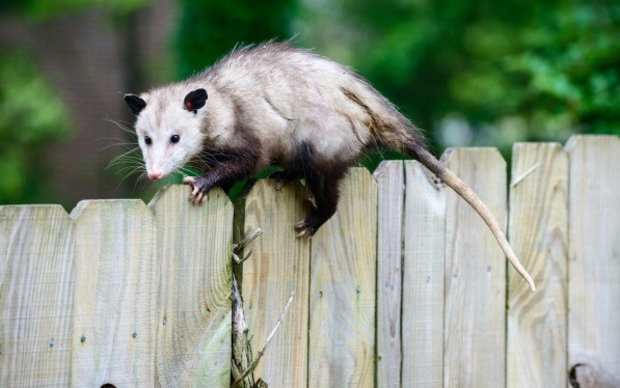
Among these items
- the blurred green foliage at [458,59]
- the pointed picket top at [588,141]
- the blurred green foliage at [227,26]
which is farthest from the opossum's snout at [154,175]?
the blurred green foliage at [458,59]

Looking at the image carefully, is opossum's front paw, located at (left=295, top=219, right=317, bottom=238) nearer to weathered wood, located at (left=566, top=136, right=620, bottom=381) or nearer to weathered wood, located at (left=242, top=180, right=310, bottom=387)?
weathered wood, located at (left=242, top=180, right=310, bottom=387)

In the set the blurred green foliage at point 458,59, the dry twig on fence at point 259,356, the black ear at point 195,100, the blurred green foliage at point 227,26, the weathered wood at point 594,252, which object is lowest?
the dry twig on fence at point 259,356

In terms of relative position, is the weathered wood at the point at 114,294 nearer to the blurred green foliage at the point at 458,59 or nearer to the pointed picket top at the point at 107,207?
the pointed picket top at the point at 107,207

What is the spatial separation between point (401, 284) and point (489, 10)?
6430 mm

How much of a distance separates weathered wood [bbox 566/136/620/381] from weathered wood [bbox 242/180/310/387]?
1.01 meters

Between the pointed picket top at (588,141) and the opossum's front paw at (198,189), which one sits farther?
the pointed picket top at (588,141)

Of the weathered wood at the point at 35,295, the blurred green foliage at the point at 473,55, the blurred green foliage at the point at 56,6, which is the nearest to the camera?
the weathered wood at the point at 35,295

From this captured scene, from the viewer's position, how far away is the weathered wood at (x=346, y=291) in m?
2.48

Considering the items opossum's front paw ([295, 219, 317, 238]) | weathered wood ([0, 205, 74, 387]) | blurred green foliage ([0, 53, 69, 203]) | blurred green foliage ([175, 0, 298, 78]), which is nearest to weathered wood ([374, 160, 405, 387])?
opossum's front paw ([295, 219, 317, 238])

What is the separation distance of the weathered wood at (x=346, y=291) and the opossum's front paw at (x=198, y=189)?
1.28 feet

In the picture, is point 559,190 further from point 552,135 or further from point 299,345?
point 552,135

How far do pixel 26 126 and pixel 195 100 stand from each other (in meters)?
7.26

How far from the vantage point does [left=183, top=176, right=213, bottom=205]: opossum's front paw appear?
2.20 m

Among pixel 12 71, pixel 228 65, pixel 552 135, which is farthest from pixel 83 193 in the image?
pixel 228 65
